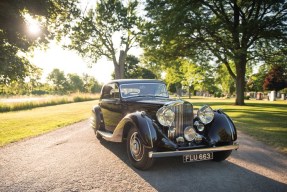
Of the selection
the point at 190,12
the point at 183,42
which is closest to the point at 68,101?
the point at 183,42

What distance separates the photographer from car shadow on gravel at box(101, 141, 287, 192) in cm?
384

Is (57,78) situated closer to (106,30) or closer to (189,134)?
(106,30)

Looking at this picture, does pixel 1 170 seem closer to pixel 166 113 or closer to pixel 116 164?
pixel 116 164

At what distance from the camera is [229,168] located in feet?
16.1

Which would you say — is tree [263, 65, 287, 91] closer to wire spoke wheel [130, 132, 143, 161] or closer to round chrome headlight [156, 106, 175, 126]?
round chrome headlight [156, 106, 175, 126]

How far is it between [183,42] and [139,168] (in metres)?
18.0

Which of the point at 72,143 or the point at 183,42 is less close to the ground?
the point at 183,42

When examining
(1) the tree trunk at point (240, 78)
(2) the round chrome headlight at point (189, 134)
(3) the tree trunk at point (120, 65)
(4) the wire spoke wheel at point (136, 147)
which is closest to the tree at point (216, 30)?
(1) the tree trunk at point (240, 78)

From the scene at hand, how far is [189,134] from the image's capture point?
4.88 meters

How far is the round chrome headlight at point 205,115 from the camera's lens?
527 cm

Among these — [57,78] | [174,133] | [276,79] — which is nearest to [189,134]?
[174,133]

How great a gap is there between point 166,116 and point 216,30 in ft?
55.8

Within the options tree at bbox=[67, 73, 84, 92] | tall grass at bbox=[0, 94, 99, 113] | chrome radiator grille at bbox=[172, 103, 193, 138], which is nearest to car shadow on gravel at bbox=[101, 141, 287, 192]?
chrome radiator grille at bbox=[172, 103, 193, 138]

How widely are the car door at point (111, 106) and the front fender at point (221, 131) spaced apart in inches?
94.0
